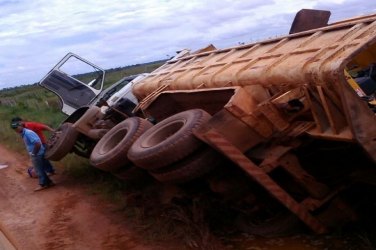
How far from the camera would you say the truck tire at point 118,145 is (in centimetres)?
725

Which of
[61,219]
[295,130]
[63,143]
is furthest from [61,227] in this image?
[295,130]

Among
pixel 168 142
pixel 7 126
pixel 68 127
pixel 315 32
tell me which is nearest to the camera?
pixel 168 142

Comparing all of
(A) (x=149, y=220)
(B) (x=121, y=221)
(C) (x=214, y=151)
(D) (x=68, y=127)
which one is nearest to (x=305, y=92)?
(C) (x=214, y=151)

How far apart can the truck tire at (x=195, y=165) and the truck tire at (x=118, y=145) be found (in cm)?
153

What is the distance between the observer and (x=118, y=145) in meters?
7.39

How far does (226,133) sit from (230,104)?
31 cm

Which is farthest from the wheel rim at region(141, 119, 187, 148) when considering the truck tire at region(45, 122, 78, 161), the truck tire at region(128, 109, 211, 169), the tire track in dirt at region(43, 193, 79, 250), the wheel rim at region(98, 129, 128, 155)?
the truck tire at region(45, 122, 78, 161)

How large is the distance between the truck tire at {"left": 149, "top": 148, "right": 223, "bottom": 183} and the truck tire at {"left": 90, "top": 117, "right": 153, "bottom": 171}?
153 centimetres

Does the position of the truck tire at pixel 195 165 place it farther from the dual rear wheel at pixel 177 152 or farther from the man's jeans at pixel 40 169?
the man's jeans at pixel 40 169

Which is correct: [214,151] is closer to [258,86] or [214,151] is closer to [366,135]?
[258,86]

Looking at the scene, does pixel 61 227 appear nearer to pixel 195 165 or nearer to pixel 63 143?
pixel 63 143

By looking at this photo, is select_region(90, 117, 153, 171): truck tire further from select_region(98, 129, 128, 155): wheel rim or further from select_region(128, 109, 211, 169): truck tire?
select_region(128, 109, 211, 169): truck tire

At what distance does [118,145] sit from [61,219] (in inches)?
62.5

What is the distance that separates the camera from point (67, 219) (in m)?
7.95
